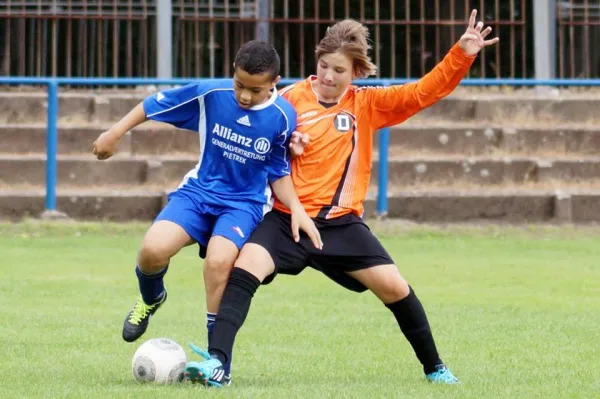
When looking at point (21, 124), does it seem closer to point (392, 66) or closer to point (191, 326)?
point (392, 66)

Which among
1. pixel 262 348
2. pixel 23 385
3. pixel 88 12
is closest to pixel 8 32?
pixel 88 12

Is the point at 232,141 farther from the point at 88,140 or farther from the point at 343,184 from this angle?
the point at 88,140

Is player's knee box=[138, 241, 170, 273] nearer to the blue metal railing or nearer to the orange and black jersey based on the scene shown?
the orange and black jersey

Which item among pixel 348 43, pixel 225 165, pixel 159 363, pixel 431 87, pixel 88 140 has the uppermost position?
pixel 348 43

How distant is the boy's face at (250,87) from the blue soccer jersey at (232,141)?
6cm

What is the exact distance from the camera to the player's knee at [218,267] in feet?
19.9

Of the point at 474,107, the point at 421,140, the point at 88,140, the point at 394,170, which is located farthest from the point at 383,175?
the point at 88,140

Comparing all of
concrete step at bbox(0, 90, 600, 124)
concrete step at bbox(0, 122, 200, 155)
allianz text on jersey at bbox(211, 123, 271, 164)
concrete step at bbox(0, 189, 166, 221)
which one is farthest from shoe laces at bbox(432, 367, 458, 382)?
concrete step at bbox(0, 90, 600, 124)

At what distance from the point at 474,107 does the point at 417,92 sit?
9542mm

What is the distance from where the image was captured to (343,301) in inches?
371

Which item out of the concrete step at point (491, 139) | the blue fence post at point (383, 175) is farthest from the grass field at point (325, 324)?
the concrete step at point (491, 139)

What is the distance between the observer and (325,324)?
827cm

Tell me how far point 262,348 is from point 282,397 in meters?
1.71

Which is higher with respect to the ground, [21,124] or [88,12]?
[88,12]
